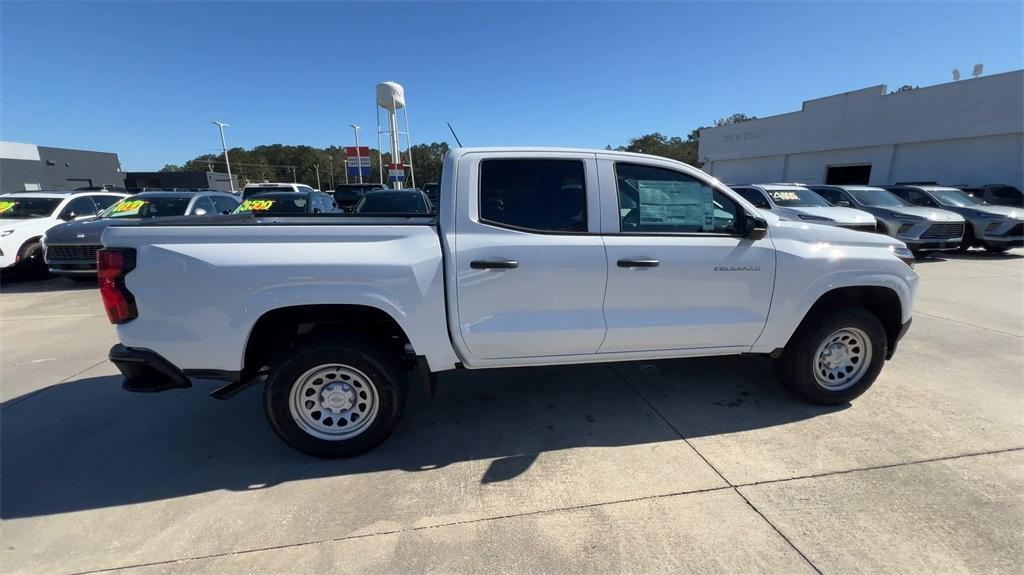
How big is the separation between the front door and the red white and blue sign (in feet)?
121

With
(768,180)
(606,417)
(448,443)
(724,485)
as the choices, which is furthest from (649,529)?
(768,180)

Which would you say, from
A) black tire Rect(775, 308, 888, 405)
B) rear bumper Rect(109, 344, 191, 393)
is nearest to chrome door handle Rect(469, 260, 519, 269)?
rear bumper Rect(109, 344, 191, 393)

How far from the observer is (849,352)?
361cm

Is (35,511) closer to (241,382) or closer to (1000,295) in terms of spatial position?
(241,382)

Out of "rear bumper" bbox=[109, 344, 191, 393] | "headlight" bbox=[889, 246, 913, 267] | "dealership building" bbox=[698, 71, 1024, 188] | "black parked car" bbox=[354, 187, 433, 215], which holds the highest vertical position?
"dealership building" bbox=[698, 71, 1024, 188]

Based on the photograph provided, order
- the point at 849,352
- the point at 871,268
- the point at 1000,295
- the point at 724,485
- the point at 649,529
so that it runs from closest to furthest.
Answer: the point at 649,529, the point at 724,485, the point at 871,268, the point at 849,352, the point at 1000,295

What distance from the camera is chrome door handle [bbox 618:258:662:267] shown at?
9.84 feet

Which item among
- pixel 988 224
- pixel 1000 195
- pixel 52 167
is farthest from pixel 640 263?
pixel 52 167

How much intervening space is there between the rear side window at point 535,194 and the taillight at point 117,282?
2.05 metres

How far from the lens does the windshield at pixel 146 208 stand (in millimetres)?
8773

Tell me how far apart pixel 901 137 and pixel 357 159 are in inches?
1361

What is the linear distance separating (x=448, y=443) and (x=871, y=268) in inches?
132

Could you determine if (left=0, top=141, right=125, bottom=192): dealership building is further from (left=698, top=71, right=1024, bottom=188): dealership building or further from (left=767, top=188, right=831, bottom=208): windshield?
(left=698, top=71, right=1024, bottom=188): dealership building

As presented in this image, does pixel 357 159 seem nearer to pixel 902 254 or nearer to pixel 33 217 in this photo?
pixel 33 217
